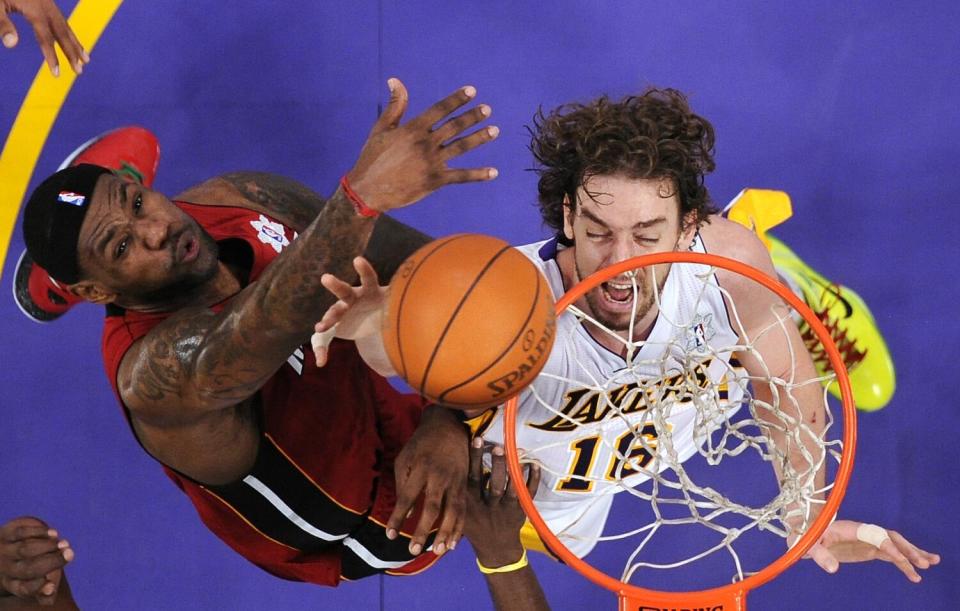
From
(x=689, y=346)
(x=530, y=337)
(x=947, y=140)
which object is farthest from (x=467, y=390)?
(x=947, y=140)

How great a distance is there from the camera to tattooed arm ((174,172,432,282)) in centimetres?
300

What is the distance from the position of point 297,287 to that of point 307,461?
33.4 inches

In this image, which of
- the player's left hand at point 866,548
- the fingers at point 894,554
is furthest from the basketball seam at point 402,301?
the fingers at point 894,554

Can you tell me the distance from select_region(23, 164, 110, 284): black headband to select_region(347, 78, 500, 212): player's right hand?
0.82m

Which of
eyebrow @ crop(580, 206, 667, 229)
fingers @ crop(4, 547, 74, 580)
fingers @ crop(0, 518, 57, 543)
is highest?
eyebrow @ crop(580, 206, 667, 229)

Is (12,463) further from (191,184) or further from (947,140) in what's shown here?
(947,140)

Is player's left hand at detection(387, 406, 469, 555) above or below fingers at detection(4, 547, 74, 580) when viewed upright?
above

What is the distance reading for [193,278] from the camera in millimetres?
2645

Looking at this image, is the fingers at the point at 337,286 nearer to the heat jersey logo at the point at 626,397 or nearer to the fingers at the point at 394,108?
the fingers at the point at 394,108

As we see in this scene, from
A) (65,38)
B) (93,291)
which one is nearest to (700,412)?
(93,291)

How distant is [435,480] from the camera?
2.67 metres

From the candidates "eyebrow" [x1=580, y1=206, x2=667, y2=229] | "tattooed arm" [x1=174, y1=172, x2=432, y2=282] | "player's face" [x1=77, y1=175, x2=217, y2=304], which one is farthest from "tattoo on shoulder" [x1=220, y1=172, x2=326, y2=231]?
"eyebrow" [x1=580, y1=206, x2=667, y2=229]

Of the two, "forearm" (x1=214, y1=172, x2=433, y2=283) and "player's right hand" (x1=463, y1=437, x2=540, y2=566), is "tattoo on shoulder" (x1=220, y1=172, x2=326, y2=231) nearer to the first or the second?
"forearm" (x1=214, y1=172, x2=433, y2=283)

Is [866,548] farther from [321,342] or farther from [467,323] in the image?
[321,342]
